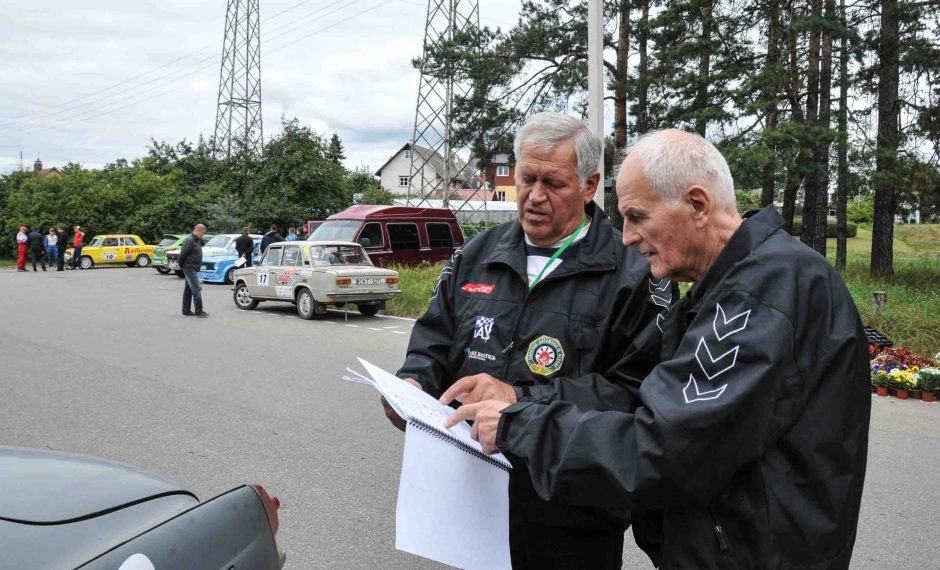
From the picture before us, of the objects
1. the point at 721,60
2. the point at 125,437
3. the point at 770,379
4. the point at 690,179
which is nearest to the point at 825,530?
the point at 770,379

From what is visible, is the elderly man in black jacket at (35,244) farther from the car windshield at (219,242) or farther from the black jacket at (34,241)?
the car windshield at (219,242)

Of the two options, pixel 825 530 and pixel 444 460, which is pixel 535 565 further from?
pixel 825 530

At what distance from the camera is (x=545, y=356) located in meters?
2.03

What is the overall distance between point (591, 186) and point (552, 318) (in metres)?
0.46

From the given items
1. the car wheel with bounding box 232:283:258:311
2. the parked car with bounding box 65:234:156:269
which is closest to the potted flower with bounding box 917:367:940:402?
the car wheel with bounding box 232:283:258:311

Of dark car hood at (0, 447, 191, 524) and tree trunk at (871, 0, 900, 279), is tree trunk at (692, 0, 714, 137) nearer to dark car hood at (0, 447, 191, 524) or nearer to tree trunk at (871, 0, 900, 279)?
tree trunk at (871, 0, 900, 279)

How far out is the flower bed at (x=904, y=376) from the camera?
7.66 meters

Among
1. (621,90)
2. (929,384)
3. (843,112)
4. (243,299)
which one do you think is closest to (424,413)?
(929,384)

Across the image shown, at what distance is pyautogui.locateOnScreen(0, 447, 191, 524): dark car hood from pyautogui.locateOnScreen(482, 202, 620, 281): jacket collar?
111 cm

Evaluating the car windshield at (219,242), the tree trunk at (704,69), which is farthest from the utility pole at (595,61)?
the car windshield at (219,242)

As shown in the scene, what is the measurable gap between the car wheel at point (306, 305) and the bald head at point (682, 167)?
12.7 meters

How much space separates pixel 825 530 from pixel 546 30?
66.2 ft

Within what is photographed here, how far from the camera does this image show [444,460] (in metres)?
1.71

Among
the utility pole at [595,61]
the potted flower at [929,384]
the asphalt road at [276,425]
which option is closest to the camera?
the asphalt road at [276,425]
